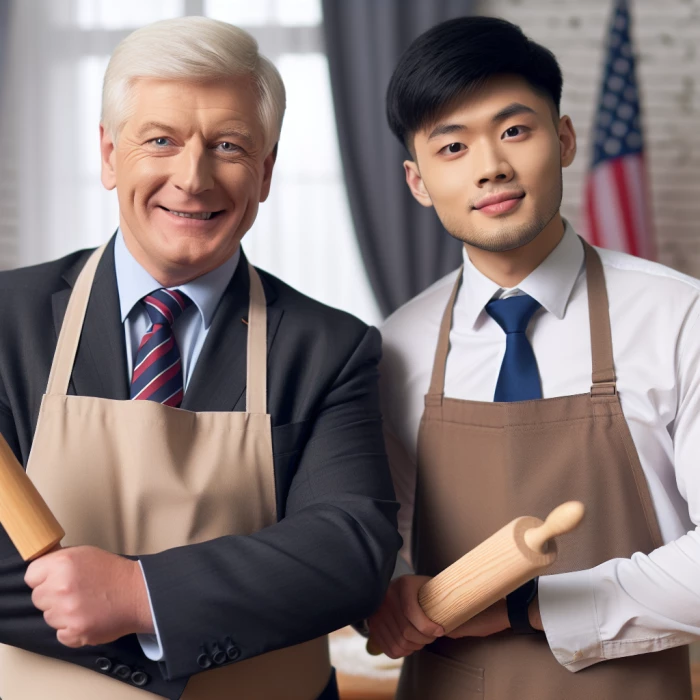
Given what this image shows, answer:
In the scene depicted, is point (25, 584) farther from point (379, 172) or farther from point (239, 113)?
point (379, 172)

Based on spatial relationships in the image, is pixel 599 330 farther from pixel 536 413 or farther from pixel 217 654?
pixel 217 654

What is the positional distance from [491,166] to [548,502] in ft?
1.94

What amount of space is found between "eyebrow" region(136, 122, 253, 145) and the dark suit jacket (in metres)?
0.24

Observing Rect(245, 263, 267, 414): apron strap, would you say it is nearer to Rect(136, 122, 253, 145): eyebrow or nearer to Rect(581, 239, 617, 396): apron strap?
Rect(136, 122, 253, 145): eyebrow

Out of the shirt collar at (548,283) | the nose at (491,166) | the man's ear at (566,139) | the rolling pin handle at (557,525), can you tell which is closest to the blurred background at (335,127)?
the man's ear at (566,139)

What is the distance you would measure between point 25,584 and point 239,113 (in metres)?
0.79

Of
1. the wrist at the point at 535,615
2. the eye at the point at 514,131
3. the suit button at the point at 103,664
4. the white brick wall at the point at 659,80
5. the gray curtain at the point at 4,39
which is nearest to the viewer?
the suit button at the point at 103,664

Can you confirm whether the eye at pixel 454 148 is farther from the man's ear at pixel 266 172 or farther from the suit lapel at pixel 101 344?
the suit lapel at pixel 101 344

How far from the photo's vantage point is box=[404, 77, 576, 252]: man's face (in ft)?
5.17

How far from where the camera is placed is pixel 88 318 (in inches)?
57.6

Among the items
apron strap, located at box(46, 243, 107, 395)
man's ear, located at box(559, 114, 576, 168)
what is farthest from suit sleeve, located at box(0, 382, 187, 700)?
man's ear, located at box(559, 114, 576, 168)

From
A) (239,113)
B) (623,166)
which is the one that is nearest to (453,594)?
(239,113)

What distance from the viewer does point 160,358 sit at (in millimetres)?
1441

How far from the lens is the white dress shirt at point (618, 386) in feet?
4.85
